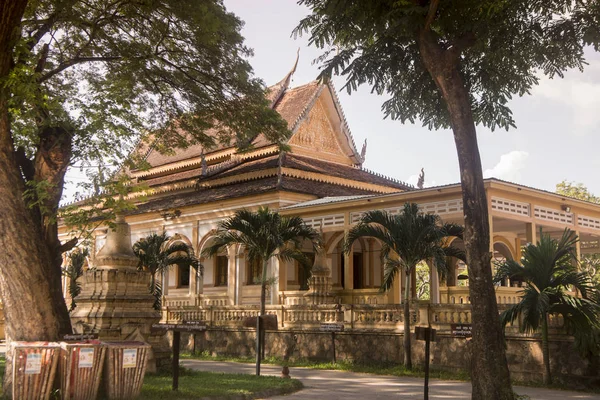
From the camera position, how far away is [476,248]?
33.5 ft

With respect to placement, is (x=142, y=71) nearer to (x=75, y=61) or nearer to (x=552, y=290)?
(x=75, y=61)

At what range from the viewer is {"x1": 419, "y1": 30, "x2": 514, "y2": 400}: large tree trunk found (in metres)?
9.89

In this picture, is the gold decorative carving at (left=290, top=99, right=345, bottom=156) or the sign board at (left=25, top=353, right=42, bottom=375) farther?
the gold decorative carving at (left=290, top=99, right=345, bottom=156)

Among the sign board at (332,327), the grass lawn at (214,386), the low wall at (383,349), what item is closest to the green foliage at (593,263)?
the low wall at (383,349)

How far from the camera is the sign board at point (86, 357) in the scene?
9.35 metres

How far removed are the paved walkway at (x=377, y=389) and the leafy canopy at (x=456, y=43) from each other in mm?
5099

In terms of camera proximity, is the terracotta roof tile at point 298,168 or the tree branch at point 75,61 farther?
the terracotta roof tile at point 298,168

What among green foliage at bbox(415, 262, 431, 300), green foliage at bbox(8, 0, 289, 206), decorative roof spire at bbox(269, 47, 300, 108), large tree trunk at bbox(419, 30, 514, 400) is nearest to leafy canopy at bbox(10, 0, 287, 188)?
green foliage at bbox(8, 0, 289, 206)

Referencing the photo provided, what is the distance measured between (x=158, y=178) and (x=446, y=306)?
20.1 metres

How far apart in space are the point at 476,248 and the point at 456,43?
3.34m

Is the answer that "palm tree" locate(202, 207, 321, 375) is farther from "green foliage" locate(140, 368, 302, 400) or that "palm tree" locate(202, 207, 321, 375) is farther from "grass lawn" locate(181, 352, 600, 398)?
"green foliage" locate(140, 368, 302, 400)

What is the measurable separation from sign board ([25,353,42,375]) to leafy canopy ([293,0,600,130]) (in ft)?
22.3

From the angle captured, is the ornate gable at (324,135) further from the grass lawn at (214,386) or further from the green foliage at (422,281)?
the green foliage at (422,281)

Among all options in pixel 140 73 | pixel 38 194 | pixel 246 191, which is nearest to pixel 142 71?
pixel 140 73
